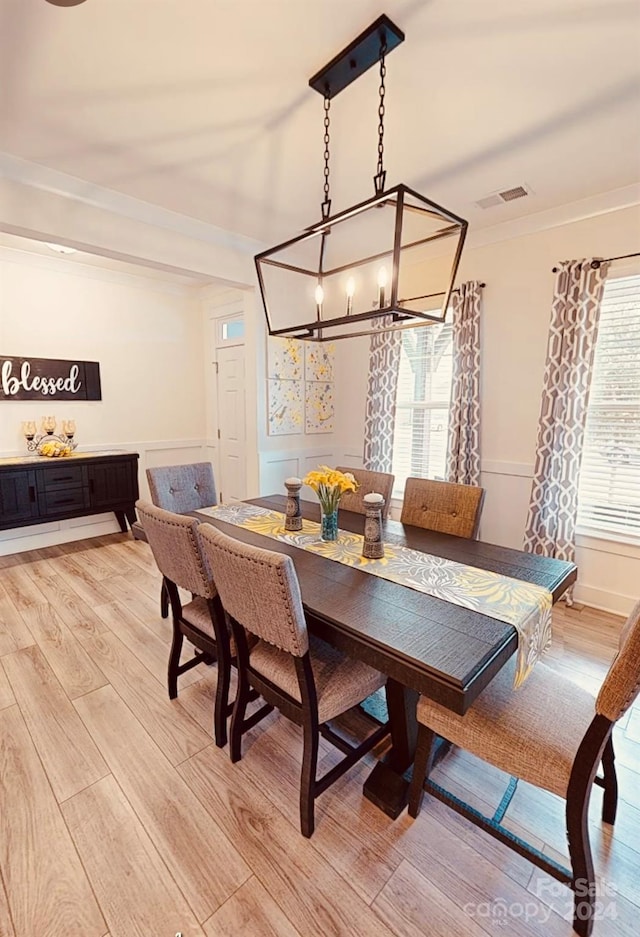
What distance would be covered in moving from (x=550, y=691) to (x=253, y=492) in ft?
10.5

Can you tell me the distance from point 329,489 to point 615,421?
2219 mm

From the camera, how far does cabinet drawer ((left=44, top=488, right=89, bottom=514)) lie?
Answer: 378cm

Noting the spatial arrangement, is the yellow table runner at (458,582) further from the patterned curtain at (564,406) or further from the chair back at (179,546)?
the patterned curtain at (564,406)

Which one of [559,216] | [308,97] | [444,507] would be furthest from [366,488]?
[559,216]

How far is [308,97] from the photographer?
6.15ft

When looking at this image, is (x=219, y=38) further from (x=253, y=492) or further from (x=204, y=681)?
(x=253, y=492)

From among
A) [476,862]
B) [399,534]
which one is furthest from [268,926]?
[399,534]

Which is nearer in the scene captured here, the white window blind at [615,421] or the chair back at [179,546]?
the chair back at [179,546]

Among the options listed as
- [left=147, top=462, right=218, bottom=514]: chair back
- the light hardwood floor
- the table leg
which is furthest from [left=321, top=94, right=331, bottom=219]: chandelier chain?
the light hardwood floor

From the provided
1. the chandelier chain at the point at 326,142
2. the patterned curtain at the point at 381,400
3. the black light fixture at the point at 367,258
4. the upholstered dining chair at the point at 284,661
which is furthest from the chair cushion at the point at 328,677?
the patterned curtain at the point at 381,400

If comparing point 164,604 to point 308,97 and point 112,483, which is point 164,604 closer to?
point 112,483

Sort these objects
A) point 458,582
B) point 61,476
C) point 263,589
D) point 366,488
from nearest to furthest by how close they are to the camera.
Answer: point 263,589, point 458,582, point 366,488, point 61,476

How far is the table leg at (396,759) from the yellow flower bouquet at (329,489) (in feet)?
2.48

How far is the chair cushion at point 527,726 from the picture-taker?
1.17m
